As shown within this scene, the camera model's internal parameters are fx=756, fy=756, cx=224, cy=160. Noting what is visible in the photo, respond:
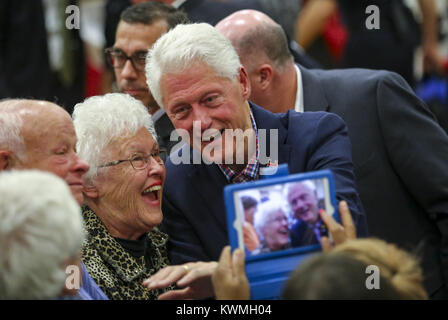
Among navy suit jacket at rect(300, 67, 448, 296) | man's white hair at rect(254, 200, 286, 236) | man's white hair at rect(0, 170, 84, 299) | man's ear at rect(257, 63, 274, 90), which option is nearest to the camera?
man's white hair at rect(0, 170, 84, 299)

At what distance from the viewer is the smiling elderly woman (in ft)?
9.53

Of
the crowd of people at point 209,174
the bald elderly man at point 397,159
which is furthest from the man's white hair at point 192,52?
the bald elderly man at point 397,159

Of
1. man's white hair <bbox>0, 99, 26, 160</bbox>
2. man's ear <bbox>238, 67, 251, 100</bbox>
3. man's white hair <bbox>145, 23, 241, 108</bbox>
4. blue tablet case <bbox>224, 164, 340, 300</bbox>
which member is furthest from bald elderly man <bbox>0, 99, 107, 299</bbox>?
man's ear <bbox>238, 67, 251, 100</bbox>

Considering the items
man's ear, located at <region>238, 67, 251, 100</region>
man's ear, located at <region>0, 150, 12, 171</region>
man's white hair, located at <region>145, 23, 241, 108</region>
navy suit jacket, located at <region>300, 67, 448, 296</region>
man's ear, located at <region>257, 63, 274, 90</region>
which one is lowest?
navy suit jacket, located at <region>300, 67, 448, 296</region>

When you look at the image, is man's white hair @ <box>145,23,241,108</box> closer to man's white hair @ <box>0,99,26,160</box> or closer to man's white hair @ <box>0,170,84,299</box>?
man's white hair @ <box>0,99,26,160</box>

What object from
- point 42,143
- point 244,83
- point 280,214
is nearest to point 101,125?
point 42,143

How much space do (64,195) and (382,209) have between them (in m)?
1.73

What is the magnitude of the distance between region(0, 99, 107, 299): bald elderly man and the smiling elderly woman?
0.86ft

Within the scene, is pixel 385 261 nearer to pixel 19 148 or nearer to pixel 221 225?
pixel 221 225

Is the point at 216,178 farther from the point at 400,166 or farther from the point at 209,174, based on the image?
the point at 400,166

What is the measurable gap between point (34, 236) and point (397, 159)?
5.98ft

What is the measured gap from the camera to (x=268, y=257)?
2193mm

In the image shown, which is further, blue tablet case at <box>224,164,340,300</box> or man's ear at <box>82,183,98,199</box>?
man's ear at <box>82,183,98,199</box>
